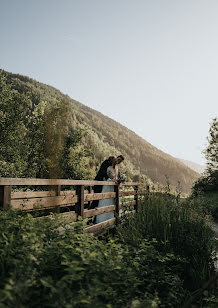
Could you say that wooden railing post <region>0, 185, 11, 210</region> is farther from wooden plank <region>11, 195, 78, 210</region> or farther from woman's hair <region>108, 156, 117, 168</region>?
woman's hair <region>108, 156, 117, 168</region>

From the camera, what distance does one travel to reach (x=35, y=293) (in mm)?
1848

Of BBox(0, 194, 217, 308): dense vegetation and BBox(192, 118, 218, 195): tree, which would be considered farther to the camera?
BBox(192, 118, 218, 195): tree

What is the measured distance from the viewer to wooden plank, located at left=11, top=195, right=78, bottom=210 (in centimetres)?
366

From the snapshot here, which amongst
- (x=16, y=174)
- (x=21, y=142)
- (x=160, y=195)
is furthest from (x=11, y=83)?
(x=160, y=195)

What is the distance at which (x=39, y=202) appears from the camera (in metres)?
3.95

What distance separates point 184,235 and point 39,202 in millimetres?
2886

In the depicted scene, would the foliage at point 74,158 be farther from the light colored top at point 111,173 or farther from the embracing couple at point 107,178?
the light colored top at point 111,173

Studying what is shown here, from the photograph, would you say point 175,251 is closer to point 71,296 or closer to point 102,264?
point 102,264

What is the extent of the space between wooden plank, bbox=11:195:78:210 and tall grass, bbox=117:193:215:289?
3.75 ft

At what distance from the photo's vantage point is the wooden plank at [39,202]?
366 centimetres

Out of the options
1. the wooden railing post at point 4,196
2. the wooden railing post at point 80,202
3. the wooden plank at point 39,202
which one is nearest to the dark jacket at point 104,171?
the wooden railing post at point 80,202

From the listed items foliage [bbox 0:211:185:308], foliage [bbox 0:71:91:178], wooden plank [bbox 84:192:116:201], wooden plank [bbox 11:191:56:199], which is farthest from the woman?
foliage [bbox 0:71:91:178]

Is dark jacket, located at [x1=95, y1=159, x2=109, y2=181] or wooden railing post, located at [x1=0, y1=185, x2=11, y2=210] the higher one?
dark jacket, located at [x1=95, y1=159, x2=109, y2=181]

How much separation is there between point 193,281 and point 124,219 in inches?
111
